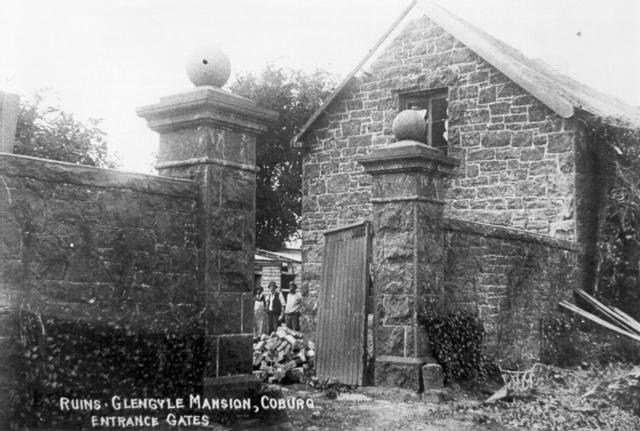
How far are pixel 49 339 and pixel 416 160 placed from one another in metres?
4.17

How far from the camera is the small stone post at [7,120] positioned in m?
5.38

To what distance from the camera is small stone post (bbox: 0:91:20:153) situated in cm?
538

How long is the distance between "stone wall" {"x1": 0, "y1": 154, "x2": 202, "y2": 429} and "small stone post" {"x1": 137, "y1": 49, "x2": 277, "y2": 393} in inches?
5.4

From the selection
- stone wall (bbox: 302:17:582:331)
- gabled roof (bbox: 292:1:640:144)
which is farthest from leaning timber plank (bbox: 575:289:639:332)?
gabled roof (bbox: 292:1:640:144)

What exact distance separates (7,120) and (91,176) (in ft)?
3.34

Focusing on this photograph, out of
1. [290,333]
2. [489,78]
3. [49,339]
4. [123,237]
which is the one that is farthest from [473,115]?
[49,339]

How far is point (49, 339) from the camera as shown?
4.56 meters

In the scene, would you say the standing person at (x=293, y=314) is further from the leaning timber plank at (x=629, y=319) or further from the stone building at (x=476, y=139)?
the leaning timber plank at (x=629, y=319)

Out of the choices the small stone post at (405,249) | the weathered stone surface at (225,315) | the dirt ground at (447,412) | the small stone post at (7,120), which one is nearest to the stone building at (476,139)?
the small stone post at (405,249)

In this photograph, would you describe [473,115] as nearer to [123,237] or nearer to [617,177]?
[617,177]

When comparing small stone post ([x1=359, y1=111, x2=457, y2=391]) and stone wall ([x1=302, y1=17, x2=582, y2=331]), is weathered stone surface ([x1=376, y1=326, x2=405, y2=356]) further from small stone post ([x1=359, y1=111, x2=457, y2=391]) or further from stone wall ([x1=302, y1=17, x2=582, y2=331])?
stone wall ([x1=302, y1=17, x2=582, y2=331])

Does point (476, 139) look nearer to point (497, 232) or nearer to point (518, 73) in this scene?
point (518, 73)
